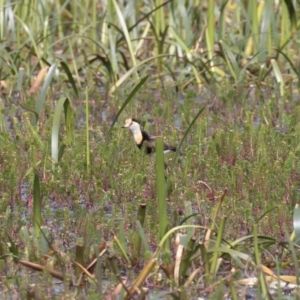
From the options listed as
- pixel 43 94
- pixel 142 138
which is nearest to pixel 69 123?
pixel 43 94

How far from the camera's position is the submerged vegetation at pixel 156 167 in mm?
3754

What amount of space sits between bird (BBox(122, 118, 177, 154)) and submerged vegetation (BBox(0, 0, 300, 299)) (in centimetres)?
8

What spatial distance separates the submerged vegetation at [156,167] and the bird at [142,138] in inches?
3.3

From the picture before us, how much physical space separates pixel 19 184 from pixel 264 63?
3.37 metres

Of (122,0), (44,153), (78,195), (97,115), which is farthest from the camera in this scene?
(122,0)

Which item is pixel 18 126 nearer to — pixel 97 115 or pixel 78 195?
pixel 97 115

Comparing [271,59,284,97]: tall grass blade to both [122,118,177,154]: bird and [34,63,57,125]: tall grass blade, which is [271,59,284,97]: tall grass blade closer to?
[122,118,177,154]: bird

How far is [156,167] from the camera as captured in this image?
380 cm

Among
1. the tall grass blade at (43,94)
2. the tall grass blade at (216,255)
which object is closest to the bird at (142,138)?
the tall grass blade at (43,94)

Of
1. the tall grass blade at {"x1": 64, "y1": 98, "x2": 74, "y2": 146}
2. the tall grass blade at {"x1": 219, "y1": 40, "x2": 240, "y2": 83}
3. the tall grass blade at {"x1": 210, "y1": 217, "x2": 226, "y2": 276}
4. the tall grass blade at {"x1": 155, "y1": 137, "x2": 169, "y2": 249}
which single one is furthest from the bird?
the tall grass blade at {"x1": 210, "y1": 217, "x2": 226, "y2": 276}

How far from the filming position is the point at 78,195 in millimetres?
5098

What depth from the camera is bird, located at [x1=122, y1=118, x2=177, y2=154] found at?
5.95m

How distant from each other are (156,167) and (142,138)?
223 centimetres

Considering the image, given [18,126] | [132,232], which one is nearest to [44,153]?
[18,126]
